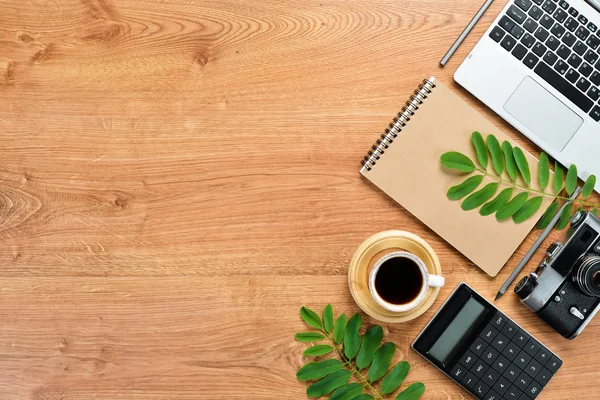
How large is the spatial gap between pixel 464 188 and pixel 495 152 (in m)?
0.07

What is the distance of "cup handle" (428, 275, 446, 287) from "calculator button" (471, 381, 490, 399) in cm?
18

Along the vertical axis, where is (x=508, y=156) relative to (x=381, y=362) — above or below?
above

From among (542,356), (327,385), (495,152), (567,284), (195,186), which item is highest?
(495,152)

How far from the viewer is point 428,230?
950 millimetres

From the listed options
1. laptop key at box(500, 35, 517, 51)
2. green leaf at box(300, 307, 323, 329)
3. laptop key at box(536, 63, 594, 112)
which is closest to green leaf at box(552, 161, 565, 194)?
laptop key at box(536, 63, 594, 112)

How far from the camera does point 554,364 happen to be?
922mm

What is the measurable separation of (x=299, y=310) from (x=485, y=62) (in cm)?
49

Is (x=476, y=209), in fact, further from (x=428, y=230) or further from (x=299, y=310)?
(x=299, y=310)

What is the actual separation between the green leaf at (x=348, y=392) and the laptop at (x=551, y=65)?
49 cm

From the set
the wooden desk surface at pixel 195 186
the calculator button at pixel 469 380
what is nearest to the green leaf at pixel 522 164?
the wooden desk surface at pixel 195 186

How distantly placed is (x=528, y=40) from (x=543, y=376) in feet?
1.72

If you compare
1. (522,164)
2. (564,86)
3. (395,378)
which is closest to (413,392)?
(395,378)

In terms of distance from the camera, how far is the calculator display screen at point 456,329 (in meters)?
0.93

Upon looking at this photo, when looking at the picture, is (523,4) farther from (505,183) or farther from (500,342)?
(500,342)
